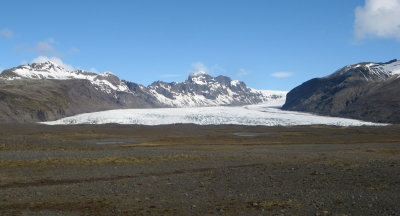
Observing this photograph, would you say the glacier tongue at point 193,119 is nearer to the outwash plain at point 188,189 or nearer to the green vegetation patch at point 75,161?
the green vegetation patch at point 75,161

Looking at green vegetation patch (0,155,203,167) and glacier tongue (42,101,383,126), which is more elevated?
glacier tongue (42,101,383,126)

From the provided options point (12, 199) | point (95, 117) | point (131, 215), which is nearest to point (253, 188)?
point (131, 215)

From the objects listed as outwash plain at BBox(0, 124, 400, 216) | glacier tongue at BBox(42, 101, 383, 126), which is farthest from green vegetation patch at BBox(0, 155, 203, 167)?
glacier tongue at BBox(42, 101, 383, 126)

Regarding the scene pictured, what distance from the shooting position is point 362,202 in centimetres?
1554

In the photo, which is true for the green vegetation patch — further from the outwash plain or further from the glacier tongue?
the glacier tongue

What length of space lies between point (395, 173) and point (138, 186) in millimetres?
12305

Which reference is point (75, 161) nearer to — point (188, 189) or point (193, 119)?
point (188, 189)

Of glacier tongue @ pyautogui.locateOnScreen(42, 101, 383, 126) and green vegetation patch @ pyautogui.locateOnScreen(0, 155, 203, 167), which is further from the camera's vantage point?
glacier tongue @ pyautogui.locateOnScreen(42, 101, 383, 126)

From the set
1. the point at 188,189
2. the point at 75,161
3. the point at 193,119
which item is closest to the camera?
the point at 188,189

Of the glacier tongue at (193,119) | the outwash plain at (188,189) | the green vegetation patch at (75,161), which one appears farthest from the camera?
the glacier tongue at (193,119)

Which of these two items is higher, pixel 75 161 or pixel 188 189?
pixel 75 161

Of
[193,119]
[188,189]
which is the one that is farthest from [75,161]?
[193,119]

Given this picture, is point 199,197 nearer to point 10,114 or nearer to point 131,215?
point 131,215

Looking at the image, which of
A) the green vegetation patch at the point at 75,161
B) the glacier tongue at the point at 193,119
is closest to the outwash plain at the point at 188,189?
the green vegetation patch at the point at 75,161
